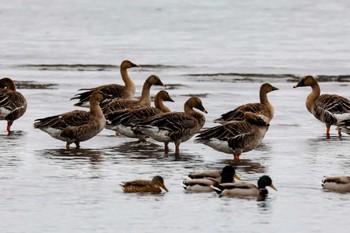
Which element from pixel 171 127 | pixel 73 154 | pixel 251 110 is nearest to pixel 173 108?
pixel 251 110

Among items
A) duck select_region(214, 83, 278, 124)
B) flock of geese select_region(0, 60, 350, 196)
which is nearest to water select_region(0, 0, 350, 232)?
flock of geese select_region(0, 60, 350, 196)

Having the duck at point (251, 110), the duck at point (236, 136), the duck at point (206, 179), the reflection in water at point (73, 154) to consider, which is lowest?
the reflection in water at point (73, 154)

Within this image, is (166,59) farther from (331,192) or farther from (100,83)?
(331,192)

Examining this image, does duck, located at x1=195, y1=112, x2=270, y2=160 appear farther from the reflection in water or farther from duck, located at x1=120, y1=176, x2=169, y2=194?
duck, located at x1=120, y1=176, x2=169, y2=194

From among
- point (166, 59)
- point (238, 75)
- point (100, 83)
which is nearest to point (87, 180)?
point (100, 83)

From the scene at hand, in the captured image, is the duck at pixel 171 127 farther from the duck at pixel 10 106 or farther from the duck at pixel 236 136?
the duck at pixel 10 106

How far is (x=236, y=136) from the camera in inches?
719

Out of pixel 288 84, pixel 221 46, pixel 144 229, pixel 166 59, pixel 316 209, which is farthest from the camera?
pixel 221 46

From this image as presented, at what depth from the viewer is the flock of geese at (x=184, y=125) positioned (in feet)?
50.5

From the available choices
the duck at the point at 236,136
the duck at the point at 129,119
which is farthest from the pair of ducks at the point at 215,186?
the duck at the point at 129,119

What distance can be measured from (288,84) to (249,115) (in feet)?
40.5

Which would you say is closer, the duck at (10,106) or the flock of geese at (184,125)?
the flock of geese at (184,125)

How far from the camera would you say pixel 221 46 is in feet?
141

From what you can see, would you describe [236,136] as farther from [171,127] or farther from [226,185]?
[226,185]
